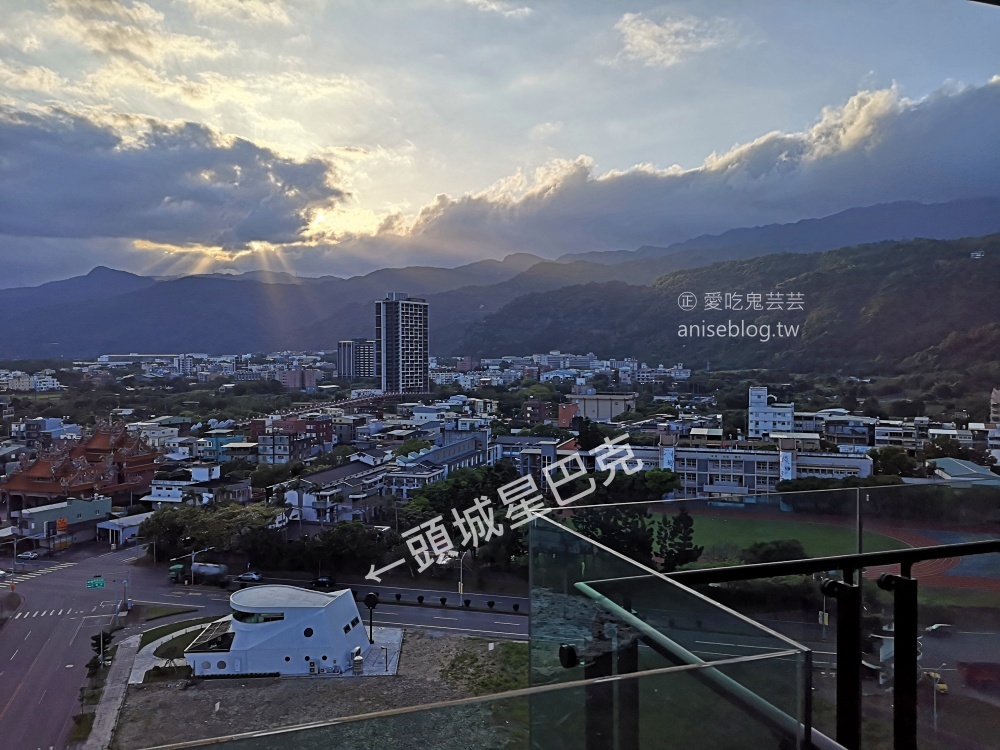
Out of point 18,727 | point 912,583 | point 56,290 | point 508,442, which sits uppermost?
point 56,290

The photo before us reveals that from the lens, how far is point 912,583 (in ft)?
3.20

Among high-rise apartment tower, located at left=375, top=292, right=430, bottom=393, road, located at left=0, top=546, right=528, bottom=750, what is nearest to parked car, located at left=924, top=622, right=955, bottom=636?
road, located at left=0, top=546, right=528, bottom=750

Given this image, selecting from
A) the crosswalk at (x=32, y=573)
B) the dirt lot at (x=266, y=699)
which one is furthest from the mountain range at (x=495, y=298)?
the dirt lot at (x=266, y=699)

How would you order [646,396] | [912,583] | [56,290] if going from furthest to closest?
[56,290] < [646,396] < [912,583]

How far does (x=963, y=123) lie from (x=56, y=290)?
16373 mm

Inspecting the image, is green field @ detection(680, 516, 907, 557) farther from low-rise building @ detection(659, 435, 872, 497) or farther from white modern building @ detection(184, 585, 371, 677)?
low-rise building @ detection(659, 435, 872, 497)

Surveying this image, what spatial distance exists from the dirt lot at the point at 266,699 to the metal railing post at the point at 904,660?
4880mm

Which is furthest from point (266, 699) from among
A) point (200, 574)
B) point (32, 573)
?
point (32, 573)

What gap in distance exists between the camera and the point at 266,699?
5992mm

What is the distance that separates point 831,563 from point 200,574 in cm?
861

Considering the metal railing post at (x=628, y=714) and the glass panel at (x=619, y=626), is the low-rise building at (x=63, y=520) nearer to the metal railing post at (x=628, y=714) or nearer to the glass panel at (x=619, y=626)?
the glass panel at (x=619, y=626)

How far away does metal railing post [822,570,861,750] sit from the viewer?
0.88 meters

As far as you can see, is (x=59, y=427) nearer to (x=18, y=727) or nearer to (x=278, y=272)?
(x=18, y=727)

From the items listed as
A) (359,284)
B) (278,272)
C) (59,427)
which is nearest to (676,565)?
(59,427)
